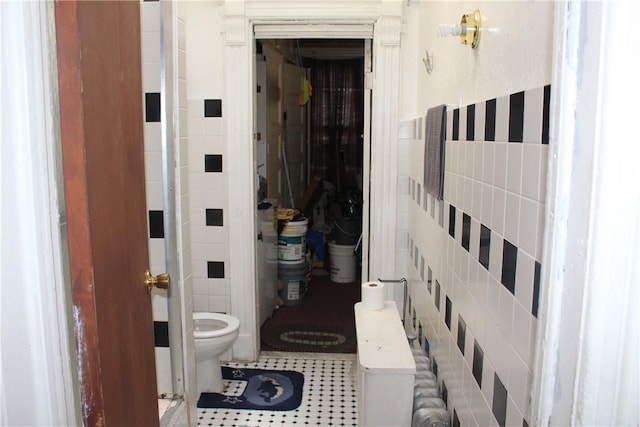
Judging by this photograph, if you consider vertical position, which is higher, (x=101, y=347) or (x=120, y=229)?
(x=120, y=229)

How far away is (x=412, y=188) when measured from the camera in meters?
2.76

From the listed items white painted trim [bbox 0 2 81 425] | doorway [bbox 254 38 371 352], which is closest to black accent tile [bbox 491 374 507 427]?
white painted trim [bbox 0 2 81 425]

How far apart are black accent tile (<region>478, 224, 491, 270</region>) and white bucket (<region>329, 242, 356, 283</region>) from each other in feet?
10.6

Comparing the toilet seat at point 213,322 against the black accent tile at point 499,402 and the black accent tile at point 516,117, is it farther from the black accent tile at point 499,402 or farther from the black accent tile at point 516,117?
the black accent tile at point 516,117

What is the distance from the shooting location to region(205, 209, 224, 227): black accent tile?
9.85 feet

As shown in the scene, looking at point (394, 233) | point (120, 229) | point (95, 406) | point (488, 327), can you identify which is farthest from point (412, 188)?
point (95, 406)

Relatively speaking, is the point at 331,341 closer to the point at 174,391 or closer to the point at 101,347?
the point at 174,391

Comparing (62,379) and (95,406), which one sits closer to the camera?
(62,379)

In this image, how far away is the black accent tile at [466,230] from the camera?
152 cm

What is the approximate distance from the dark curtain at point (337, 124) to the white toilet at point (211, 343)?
124 inches

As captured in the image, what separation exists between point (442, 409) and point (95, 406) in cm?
126

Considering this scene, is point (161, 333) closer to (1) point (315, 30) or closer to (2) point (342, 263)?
(1) point (315, 30)

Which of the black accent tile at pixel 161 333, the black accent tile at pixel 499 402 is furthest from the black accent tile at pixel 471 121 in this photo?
the black accent tile at pixel 161 333

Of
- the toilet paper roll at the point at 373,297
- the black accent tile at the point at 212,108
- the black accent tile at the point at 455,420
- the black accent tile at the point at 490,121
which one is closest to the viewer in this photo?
the black accent tile at the point at 490,121
